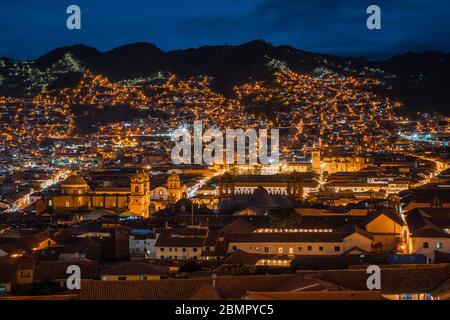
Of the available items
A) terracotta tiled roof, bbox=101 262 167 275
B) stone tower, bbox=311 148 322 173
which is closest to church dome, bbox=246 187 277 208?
terracotta tiled roof, bbox=101 262 167 275

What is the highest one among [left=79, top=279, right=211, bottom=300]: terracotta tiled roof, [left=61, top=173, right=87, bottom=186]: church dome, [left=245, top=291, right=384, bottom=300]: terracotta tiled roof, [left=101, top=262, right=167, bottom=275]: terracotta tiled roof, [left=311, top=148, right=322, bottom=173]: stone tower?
[left=311, top=148, right=322, bottom=173]: stone tower

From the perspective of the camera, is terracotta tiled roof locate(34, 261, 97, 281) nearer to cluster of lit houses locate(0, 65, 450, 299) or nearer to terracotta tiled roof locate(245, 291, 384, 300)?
cluster of lit houses locate(0, 65, 450, 299)

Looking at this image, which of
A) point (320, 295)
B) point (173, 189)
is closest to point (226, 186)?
point (173, 189)

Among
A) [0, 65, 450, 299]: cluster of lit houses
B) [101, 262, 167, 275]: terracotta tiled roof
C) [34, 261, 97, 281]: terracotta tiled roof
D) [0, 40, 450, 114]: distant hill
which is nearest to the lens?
[0, 65, 450, 299]: cluster of lit houses

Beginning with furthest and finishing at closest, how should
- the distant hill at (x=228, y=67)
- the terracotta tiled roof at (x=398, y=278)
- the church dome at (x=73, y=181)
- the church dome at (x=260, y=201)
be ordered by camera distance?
1. the distant hill at (x=228, y=67)
2. the church dome at (x=73, y=181)
3. the church dome at (x=260, y=201)
4. the terracotta tiled roof at (x=398, y=278)

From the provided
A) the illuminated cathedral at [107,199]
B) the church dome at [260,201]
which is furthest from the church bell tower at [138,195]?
the church dome at [260,201]

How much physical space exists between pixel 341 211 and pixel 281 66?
11018cm

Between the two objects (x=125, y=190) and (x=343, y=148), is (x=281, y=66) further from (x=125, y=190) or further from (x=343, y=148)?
(x=125, y=190)

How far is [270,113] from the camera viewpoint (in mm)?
101938

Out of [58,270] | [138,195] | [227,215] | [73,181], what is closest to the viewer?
[58,270]

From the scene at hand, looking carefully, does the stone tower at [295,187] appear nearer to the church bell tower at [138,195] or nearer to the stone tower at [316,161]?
the church bell tower at [138,195]

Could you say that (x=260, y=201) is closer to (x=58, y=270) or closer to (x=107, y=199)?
(x=107, y=199)

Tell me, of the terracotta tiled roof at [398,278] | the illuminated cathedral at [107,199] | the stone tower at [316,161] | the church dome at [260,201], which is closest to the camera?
the terracotta tiled roof at [398,278]
